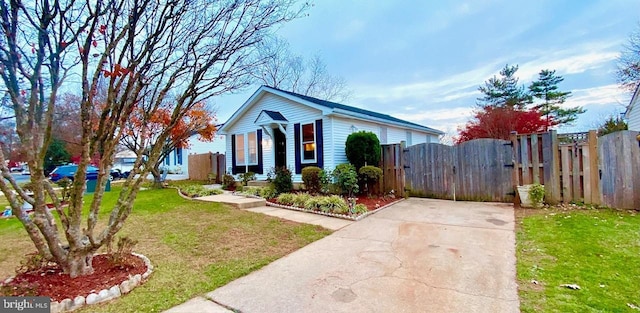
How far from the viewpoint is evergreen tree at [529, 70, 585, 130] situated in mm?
18375

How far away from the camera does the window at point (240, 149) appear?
13.2 meters

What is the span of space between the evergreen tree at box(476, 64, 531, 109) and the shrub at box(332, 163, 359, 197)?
50.4ft

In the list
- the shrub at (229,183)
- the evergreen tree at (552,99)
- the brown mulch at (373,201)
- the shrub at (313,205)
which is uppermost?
Answer: the evergreen tree at (552,99)

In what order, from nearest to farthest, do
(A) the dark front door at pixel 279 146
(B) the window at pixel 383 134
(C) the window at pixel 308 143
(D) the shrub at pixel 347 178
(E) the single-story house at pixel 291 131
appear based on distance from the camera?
1. (D) the shrub at pixel 347 178
2. (E) the single-story house at pixel 291 131
3. (C) the window at pixel 308 143
4. (A) the dark front door at pixel 279 146
5. (B) the window at pixel 383 134

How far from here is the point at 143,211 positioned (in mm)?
7621

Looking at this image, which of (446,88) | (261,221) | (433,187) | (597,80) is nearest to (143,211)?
(261,221)

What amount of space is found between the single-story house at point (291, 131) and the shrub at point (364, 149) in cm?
78

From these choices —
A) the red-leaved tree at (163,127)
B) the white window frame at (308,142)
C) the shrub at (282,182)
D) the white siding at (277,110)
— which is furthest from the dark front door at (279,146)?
the red-leaved tree at (163,127)

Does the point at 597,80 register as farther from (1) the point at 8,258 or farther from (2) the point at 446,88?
(1) the point at 8,258

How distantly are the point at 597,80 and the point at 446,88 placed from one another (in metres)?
7.35

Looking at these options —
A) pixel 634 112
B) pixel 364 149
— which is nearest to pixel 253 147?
pixel 364 149

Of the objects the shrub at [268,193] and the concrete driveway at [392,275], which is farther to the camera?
the shrub at [268,193]

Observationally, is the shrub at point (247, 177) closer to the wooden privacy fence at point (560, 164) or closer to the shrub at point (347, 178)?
the shrub at point (347, 178)

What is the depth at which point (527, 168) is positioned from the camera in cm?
738
